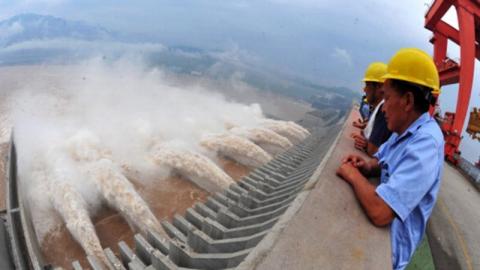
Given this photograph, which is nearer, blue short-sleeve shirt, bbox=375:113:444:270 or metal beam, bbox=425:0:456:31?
blue short-sleeve shirt, bbox=375:113:444:270

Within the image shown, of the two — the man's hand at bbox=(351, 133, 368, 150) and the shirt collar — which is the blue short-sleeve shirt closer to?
the shirt collar

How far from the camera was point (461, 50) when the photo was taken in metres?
15.4

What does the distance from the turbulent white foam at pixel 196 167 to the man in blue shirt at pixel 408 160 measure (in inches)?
512

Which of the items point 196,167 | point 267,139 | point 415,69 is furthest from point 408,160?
point 267,139

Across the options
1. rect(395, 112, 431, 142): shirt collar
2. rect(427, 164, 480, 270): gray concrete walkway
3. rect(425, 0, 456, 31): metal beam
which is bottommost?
rect(427, 164, 480, 270): gray concrete walkway

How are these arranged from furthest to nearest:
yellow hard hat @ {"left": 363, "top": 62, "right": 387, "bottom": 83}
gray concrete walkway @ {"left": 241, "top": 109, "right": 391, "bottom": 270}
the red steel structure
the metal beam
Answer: the metal beam, the red steel structure, yellow hard hat @ {"left": 363, "top": 62, "right": 387, "bottom": 83}, gray concrete walkway @ {"left": 241, "top": 109, "right": 391, "bottom": 270}

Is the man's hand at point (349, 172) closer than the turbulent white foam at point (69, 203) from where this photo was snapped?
Yes

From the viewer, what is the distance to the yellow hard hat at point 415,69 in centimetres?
222

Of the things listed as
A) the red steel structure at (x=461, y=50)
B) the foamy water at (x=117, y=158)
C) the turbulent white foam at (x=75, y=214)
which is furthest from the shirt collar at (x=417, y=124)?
the red steel structure at (x=461, y=50)

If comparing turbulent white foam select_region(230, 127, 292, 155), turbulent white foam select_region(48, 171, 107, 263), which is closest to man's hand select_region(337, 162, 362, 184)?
turbulent white foam select_region(48, 171, 107, 263)

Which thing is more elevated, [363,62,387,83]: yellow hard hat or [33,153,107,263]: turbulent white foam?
[363,62,387,83]: yellow hard hat

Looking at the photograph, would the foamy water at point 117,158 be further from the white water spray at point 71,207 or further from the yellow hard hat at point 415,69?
the yellow hard hat at point 415,69

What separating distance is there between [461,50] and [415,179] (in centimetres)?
1778

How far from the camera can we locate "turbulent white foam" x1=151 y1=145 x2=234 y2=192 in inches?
613
